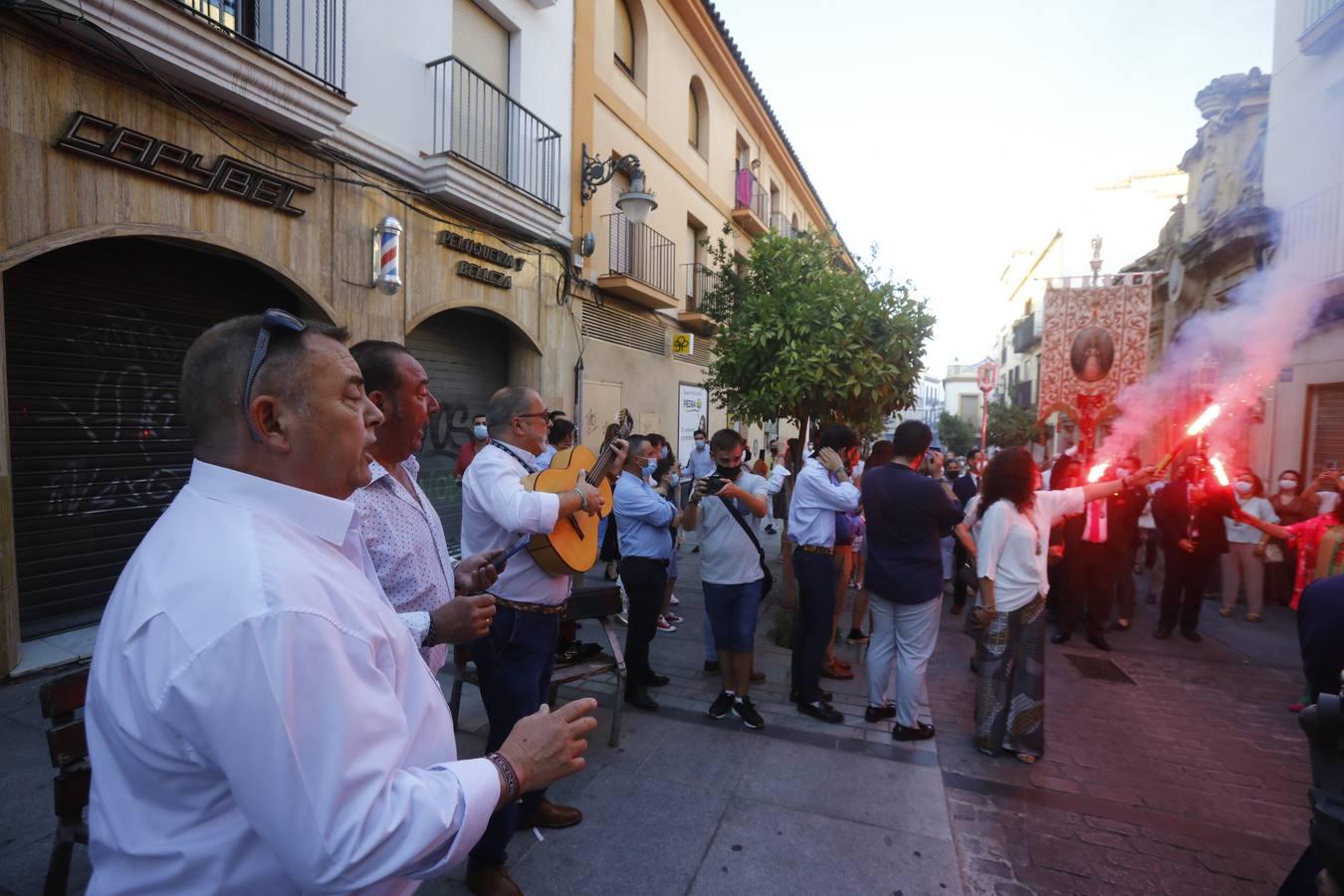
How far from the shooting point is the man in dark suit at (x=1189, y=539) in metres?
6.51

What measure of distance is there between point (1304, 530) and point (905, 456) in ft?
14.9

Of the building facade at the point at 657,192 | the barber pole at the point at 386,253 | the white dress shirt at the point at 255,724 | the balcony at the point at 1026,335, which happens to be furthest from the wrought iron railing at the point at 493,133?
the balcony at the point at 1026,335

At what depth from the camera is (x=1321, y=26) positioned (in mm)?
8781

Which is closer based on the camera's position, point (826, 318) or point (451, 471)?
point (826, 318)

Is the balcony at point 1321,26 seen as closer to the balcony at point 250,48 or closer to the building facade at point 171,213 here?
the building facade at point 171,213

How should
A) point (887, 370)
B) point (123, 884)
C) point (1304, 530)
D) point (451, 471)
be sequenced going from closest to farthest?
point (123, 884) → point (1304, 530) → point (887, 370) → point (451, 471)

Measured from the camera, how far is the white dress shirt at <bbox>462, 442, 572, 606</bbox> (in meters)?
2.80

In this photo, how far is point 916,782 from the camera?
145 inches

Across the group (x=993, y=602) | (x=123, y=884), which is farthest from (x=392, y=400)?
(x=993, y=602)

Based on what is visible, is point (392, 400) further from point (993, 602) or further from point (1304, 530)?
point (1304, 530)

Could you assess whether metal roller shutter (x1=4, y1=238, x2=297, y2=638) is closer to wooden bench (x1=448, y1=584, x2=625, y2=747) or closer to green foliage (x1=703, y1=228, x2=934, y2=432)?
wooden bench (x1=448, y1=584, x2=625, y2=747)

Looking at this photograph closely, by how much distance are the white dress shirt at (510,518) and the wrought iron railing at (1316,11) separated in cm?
1225

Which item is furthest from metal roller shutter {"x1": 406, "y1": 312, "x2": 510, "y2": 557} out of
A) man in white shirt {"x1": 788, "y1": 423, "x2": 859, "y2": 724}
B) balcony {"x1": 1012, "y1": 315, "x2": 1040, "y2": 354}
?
balcony {"x1": 1012, "y1": 315, "x2": 1040, "y2": 354}

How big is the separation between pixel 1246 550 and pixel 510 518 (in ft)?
29.7
